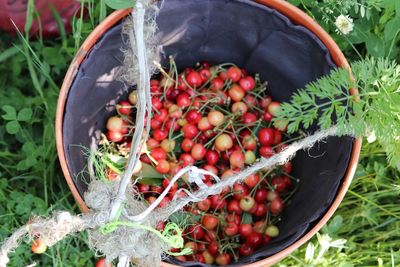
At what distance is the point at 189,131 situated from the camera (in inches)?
61.0

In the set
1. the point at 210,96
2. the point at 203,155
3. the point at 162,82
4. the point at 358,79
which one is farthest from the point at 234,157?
the point at 358,79

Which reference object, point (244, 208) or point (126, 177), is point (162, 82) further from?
point (126, 177)

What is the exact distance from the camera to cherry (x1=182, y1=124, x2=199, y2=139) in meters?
1.55

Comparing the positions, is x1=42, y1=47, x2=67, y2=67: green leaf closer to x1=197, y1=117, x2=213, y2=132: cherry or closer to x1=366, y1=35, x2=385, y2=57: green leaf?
x1=197, y1=117, x2=213, y2=132: cherry

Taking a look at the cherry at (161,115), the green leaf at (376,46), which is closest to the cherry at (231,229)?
the cherry at (161,115)

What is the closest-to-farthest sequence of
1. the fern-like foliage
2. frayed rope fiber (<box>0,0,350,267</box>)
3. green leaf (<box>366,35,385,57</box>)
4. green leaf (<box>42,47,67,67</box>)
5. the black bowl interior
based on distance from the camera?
frayed rope fiber (<box>0,0,350,267</box>), the fern-like foliage, the black bowl interior, green leaf (<box>366,35,385,57</box>), green leaf (<box>42,47,67,67</box>)

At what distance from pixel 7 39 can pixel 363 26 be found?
43.6 inches

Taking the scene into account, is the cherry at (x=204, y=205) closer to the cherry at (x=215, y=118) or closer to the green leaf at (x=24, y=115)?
the cherry at (x=215, y=118)

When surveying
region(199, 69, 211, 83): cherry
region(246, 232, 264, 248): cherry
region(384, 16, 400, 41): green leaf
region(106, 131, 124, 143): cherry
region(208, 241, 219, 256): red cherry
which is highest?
A: region(384, 16, 400, 41): green leaf

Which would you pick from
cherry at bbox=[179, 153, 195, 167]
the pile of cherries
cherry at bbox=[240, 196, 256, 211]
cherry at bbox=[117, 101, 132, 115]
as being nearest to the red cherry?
the pile of cherries

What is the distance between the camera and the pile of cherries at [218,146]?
151 cm

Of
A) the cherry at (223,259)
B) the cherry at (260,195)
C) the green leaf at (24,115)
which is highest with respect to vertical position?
the green leaf at (24,115)

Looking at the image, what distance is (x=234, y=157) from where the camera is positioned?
153cm

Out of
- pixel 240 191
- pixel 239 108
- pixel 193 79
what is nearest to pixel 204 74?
pixel 193 79
